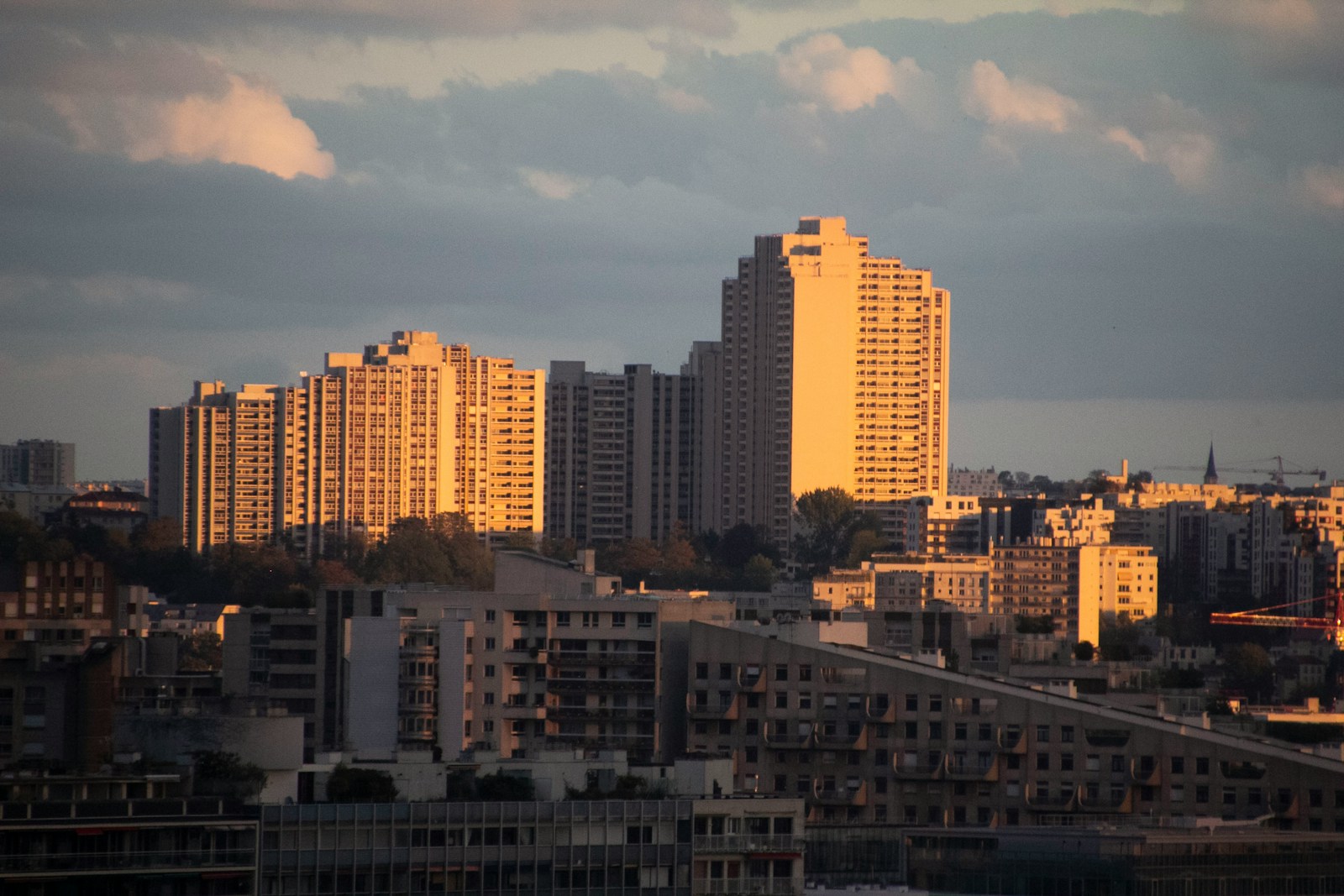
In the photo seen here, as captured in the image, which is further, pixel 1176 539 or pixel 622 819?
pixel 1176 539

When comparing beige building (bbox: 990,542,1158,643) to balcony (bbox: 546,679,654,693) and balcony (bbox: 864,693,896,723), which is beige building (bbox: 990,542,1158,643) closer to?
balcony (bbox: 546,679,654,693)

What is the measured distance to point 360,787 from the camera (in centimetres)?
4491

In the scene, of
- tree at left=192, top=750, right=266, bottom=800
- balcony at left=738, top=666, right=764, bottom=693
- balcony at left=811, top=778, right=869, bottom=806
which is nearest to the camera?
tree at left=192, top=750, right=266, bottom=800

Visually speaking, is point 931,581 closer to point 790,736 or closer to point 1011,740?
point 790,736

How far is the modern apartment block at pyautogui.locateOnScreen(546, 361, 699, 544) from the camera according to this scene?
186m

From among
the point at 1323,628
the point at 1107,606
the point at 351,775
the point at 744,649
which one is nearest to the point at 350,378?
the point at 1107,606

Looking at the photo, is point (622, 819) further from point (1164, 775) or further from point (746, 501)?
point (746, 501)

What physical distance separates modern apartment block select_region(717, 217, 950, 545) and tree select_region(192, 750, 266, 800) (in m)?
136

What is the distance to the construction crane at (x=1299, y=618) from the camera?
152 metres

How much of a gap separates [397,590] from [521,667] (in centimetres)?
823

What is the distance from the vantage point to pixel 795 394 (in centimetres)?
18175

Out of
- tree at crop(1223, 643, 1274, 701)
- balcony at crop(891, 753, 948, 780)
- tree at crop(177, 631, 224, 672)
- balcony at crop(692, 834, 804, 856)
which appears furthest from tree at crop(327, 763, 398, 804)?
tree at crop(1223, 643, 1274, 701)

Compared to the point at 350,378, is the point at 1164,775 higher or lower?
lower

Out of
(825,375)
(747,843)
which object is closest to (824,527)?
(825,375)
